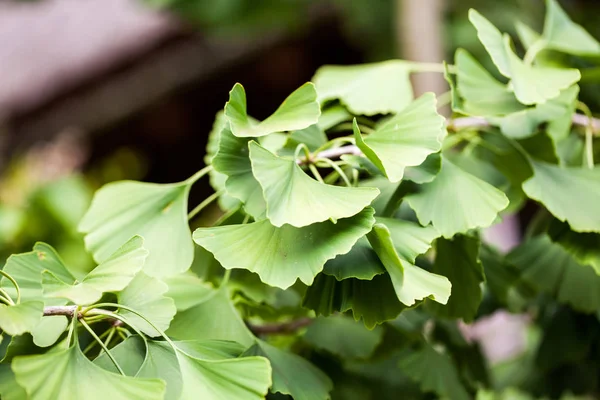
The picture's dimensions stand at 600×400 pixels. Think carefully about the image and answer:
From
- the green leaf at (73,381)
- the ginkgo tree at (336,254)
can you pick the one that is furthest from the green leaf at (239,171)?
the green leaf at (73,381)

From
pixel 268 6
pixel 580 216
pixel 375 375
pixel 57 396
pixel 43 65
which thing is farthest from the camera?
pixel 43 65

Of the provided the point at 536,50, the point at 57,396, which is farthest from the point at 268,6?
the point at 57,396

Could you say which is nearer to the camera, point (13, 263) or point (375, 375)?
point (13, 263)

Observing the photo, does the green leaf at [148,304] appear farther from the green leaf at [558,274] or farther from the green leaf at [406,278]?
the green leaf at [558,274]

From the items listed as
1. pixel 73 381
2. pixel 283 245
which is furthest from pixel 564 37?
pixel 73 381

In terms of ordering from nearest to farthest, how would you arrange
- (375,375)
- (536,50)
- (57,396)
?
(57,396), (536,50), (375,375)

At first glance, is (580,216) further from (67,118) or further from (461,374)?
(67,118)

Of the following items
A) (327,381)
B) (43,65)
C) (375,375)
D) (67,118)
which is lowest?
(67,118)

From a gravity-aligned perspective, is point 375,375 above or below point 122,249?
below
